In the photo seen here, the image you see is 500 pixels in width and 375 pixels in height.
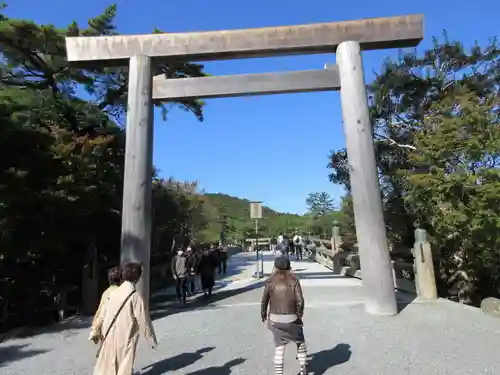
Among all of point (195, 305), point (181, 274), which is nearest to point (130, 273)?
point (195, 305)

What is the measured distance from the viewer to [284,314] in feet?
13.6

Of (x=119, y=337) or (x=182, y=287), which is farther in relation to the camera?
(x=182, y=287)

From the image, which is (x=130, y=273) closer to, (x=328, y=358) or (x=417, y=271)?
(x=328, y=358)

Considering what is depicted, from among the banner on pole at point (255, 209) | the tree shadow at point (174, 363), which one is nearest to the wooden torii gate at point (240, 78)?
the tree shadow at point (174, 363)

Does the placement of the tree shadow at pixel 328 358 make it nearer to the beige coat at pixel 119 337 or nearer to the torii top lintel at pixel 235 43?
the beige coat at pixel 119 337

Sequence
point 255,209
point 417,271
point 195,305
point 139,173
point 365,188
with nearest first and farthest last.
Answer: point 365,188
point 139,173
point 417,271
point 195,305
point 255,209

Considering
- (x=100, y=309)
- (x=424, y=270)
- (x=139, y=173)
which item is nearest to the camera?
(x=100, y=309)

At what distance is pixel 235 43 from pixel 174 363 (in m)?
6.09

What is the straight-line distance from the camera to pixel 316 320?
7.25m

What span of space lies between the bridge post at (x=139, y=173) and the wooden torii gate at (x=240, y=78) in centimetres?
2

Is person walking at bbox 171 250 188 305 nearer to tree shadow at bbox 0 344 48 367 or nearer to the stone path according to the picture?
the stone path

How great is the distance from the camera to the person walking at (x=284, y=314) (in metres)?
4.12

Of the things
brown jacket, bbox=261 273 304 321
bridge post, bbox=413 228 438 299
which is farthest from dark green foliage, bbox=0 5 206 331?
bridge post, bbox=413 228 438 299

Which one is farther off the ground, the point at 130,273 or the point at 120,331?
the point at 130,273
